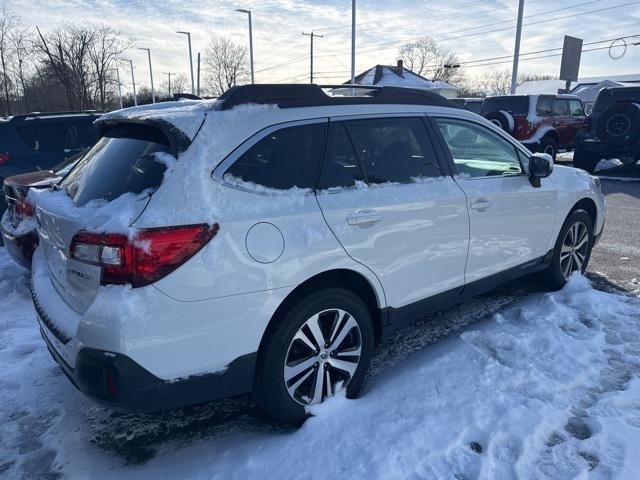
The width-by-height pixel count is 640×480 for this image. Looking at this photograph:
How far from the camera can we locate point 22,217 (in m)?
4.43

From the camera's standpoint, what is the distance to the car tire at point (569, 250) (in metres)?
4.51

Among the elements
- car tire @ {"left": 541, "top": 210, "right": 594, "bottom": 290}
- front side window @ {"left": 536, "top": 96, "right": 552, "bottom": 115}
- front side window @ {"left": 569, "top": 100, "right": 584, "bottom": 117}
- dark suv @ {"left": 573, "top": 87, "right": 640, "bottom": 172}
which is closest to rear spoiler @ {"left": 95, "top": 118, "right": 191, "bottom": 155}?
A: car tire @ {"left": 541, "top": 210, "right": 594, "bottom": 290}

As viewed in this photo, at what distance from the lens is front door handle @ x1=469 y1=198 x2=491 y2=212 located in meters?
3.44

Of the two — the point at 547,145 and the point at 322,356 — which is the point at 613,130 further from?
the point at 322,356

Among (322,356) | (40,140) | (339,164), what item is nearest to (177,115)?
(339,164)

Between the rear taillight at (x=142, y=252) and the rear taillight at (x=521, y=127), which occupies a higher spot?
the rear taillight at (x=521, y=127)

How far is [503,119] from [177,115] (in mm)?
13215

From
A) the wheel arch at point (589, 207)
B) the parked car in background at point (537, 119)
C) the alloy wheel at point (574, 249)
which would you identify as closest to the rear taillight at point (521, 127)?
the parked car in background at point (537, 119)

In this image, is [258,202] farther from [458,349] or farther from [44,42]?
[44,42]

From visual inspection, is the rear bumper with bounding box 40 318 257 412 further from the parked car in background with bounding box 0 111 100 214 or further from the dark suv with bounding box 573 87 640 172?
the dark suv with bounding box 573 87 640 172

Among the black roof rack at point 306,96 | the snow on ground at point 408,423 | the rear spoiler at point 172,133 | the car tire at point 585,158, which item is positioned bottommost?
the snow on ground at point 408,423

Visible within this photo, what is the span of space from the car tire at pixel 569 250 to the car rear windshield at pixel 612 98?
9.23m

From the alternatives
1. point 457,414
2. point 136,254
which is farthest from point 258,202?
point 457,414

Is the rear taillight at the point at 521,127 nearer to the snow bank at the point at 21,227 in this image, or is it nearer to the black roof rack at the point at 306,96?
the black roof rack at the point at 306,96
